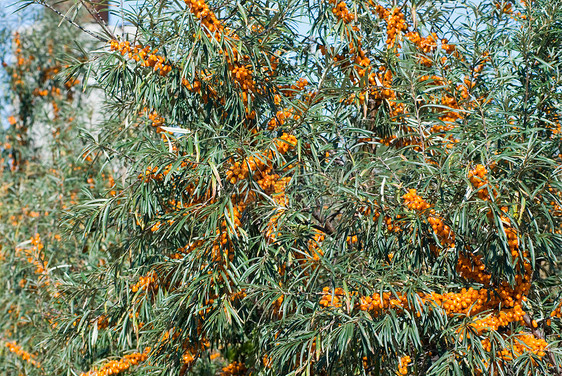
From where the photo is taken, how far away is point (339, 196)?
1.90 metres

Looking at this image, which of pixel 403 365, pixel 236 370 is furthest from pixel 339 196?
pixel 236 370

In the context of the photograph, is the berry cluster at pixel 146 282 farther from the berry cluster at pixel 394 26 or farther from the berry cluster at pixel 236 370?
the berry cluster at pixel 394 26

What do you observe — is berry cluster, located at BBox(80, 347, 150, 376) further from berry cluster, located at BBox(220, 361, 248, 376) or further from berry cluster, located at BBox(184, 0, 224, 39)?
berry cluster, located at BBox(184, 0, 224, 39)

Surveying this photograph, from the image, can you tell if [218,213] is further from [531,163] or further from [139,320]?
[531,163]

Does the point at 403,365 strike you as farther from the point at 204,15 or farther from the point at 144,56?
the point at 144,56

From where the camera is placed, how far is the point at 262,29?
2.50 m

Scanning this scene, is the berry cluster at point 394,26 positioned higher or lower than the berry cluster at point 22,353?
higher

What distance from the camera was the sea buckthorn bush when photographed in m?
1.76

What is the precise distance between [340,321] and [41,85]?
4.93 metres

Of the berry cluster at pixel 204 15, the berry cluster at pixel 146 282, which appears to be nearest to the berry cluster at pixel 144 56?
the berry cluster at pixel 204 15

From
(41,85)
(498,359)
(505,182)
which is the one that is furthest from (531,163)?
(41,85)

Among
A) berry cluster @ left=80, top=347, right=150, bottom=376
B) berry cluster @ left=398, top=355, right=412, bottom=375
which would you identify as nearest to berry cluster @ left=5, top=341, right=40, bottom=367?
berry cluster @ left=80, top=347, right=150, bottom=376

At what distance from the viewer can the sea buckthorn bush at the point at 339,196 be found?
1759 mm

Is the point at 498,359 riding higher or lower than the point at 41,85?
lower
